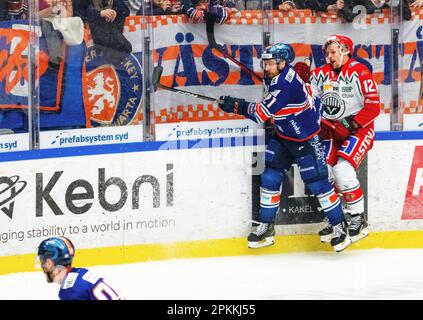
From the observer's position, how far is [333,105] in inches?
347

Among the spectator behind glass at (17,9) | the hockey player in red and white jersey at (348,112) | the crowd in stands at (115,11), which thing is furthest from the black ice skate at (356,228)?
the spectator behind glass at (17,9)

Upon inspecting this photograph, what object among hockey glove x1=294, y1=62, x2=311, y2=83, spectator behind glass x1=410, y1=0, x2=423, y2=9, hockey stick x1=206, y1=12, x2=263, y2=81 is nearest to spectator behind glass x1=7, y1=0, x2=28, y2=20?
hockey stick x1=206, y1=12, x2=263, y2=81

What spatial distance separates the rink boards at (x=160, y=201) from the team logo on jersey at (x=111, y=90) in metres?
0.22

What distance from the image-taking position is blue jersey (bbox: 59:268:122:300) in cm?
543

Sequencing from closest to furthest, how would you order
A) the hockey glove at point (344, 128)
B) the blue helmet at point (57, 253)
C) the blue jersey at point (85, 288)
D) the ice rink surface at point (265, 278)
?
the blue jersey at point (85, 288)
the blue helmet at point (57, 253)
the ice rink surface at point (265, 278)
the hockey glove at point (344, 128)

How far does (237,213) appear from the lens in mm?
8789

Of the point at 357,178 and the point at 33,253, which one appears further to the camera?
the point at 357,178

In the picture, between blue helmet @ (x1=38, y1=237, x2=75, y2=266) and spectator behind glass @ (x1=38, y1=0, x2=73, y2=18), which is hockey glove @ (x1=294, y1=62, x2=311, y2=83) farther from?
blue helmet @ (x1=38, y1=237, x2=75, y2=266)

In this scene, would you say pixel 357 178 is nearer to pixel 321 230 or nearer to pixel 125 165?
pixel 321 230

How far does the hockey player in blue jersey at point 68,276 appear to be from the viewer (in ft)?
17.9

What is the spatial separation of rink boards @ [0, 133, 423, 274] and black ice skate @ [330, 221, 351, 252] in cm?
27

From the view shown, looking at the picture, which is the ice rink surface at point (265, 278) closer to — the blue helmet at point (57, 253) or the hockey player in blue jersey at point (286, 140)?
the hockey player in blue jersey at point (286, 140)

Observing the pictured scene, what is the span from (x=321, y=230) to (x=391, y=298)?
57.5 inches
